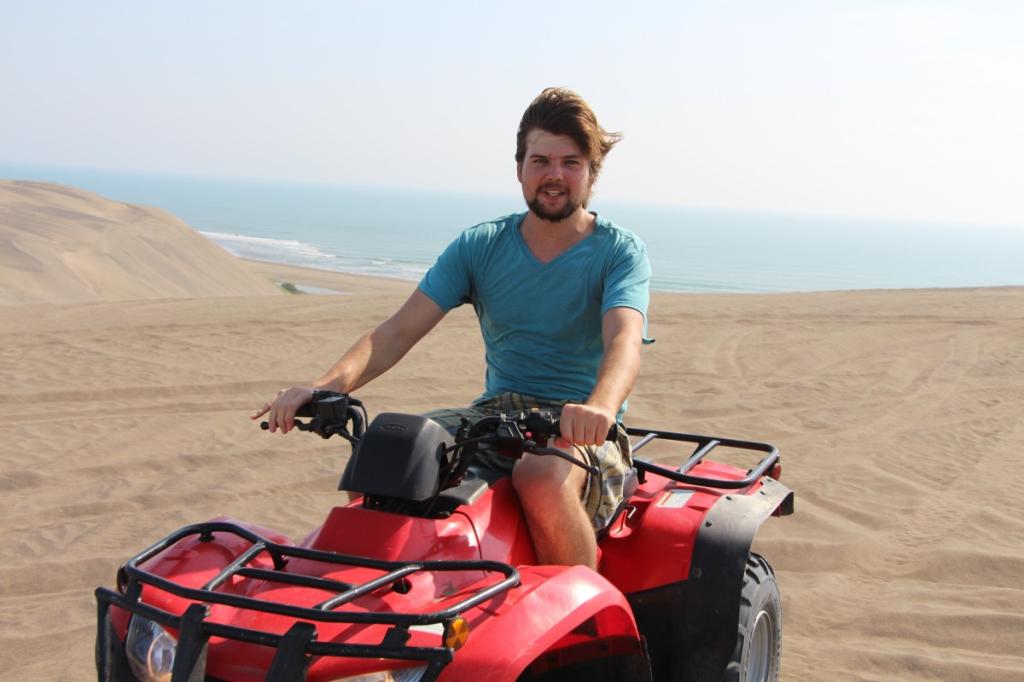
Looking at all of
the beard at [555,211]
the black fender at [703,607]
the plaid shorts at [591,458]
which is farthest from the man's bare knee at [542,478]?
the beard at [555,211]

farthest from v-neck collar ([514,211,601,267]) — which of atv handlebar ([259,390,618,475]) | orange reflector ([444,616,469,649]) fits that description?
orange reflector ([444,616,469,649])

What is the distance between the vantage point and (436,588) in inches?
102

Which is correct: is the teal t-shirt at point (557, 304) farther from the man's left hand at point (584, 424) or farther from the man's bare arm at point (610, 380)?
the man's left hand at point (584, 424)

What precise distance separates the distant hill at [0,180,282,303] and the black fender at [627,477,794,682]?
16.7 m

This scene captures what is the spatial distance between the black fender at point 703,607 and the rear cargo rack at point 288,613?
3.10ft

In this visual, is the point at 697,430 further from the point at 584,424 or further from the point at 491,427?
the point at 584,424

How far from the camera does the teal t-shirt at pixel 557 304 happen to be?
3.64 meters

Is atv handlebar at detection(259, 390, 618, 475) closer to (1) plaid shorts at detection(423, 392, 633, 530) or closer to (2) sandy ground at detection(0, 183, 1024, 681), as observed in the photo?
(1) plaid shorts at detection(423, 392, 633, 530)

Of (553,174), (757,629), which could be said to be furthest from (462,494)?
(757,629)

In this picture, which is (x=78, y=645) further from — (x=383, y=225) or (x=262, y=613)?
(x=383, y=225)

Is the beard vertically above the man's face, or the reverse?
the man's face

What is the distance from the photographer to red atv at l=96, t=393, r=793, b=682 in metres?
2.28

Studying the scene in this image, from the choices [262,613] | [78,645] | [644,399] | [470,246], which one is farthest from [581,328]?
[644,399]

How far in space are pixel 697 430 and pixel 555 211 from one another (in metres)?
5.01
